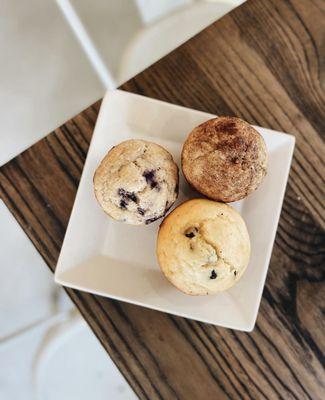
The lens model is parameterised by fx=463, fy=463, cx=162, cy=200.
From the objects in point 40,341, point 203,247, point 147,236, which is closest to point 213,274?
point 203,247

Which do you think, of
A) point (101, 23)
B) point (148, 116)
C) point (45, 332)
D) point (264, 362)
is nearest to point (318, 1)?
point (148, 116)

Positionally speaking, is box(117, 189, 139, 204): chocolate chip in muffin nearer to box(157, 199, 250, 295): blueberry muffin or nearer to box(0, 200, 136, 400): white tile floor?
box(157, 199, 250, 295): blueberry muffin

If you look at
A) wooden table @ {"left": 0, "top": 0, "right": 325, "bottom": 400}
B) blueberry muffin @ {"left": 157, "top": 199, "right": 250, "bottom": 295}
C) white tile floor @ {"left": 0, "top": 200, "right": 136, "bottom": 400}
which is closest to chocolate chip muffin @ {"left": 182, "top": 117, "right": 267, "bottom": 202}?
blueberry muffin @ {"left": 157, "top": 199, "right": 250, "bottom": 295}

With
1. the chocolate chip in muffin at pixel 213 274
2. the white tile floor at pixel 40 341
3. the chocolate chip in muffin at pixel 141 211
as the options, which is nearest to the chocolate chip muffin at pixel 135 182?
the chocolate chip in muffin at pixel 141 211

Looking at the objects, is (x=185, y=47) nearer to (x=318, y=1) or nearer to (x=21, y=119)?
(x=318, y=1)

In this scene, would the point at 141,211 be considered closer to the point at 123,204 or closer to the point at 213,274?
the point at 123,204

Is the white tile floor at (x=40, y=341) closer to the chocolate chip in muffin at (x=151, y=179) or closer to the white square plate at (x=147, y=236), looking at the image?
the white square plate at (x=147, y=236)
